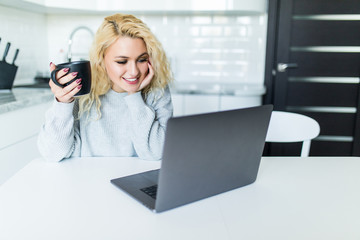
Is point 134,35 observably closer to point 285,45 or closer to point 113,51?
point 113,51

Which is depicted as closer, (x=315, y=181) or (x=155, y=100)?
(x=315, y=181)

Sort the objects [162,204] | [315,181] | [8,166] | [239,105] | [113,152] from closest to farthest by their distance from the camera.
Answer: [162,204]
[315,181]
[113,152]
[8,166]
[239,105]

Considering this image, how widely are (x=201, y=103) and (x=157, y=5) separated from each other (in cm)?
77

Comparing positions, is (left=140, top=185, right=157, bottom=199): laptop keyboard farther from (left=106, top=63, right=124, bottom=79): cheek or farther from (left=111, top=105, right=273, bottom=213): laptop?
(left=106, top=63, right=124, bottom=79): cheek

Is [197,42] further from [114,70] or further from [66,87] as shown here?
[66,87]

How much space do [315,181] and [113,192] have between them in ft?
1.87

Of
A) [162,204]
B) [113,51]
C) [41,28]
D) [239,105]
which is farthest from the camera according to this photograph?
[41,28]

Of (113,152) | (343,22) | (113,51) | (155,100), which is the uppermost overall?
(343,22)

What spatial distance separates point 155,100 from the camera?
4.32 feet

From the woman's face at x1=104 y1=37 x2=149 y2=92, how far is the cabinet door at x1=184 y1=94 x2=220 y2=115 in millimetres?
1272

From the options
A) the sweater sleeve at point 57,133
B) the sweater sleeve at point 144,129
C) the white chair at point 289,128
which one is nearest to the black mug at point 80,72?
the sweater sleeve at point 57,133

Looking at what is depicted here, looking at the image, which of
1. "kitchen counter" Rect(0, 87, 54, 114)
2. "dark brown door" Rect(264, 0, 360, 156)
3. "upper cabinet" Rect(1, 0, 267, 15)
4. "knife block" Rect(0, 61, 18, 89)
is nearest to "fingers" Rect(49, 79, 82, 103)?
"kitchen counter" Rect(0, 87, 54, 114)

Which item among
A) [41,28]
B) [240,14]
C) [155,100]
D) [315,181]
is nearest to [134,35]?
[155,100]

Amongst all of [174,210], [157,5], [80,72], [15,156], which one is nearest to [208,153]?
[174,210]
